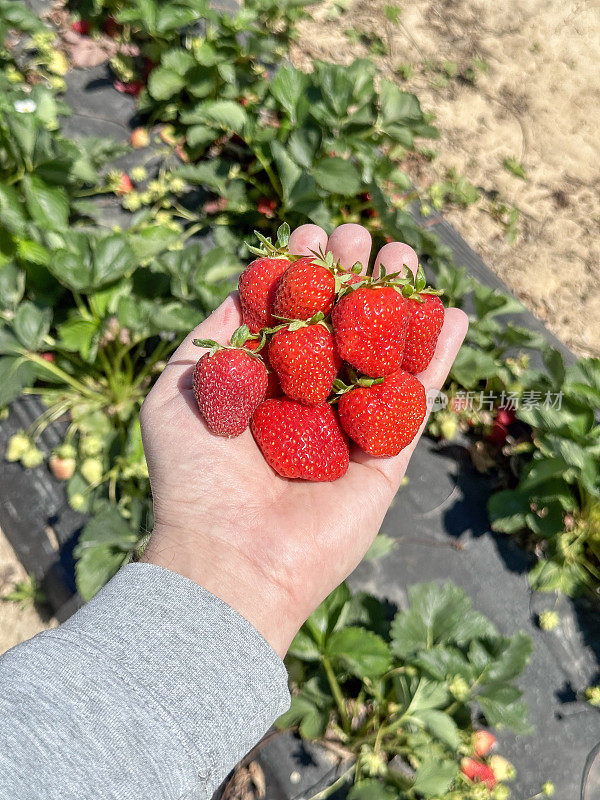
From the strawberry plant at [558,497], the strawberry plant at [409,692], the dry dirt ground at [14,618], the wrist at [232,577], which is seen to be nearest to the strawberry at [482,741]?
the strawberry plant at [409,692]

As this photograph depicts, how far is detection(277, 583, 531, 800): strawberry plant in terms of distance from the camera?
169cm

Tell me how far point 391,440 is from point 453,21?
4135 millimetres

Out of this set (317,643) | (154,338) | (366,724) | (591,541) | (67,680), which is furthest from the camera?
(154,338)

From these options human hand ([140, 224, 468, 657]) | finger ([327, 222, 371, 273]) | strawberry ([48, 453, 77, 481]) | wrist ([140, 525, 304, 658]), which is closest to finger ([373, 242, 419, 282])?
finger ([327, 222, 371, 273])

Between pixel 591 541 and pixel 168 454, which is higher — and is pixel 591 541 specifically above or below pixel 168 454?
below

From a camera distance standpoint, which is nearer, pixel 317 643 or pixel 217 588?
pixel 217 588

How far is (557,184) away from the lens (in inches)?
146

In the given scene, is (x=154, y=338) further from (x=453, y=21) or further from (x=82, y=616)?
(x=453, y=21)

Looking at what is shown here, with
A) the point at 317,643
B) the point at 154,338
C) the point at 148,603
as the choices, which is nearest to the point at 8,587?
the point at 154,338

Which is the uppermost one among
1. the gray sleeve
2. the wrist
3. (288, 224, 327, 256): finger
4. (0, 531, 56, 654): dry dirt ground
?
(288, 224, 327, 256): finger

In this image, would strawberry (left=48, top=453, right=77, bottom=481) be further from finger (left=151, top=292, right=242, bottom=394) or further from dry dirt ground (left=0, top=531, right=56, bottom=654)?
finger (left=151, top=292, right=242, bottom=394)

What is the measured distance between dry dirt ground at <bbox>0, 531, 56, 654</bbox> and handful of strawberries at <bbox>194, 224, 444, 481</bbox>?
1.30 metres

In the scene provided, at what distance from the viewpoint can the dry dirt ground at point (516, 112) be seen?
3394 millimetres

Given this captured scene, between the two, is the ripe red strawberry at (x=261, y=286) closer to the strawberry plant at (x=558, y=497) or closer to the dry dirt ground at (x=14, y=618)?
the strawberry plant at (x=558, y=497)
